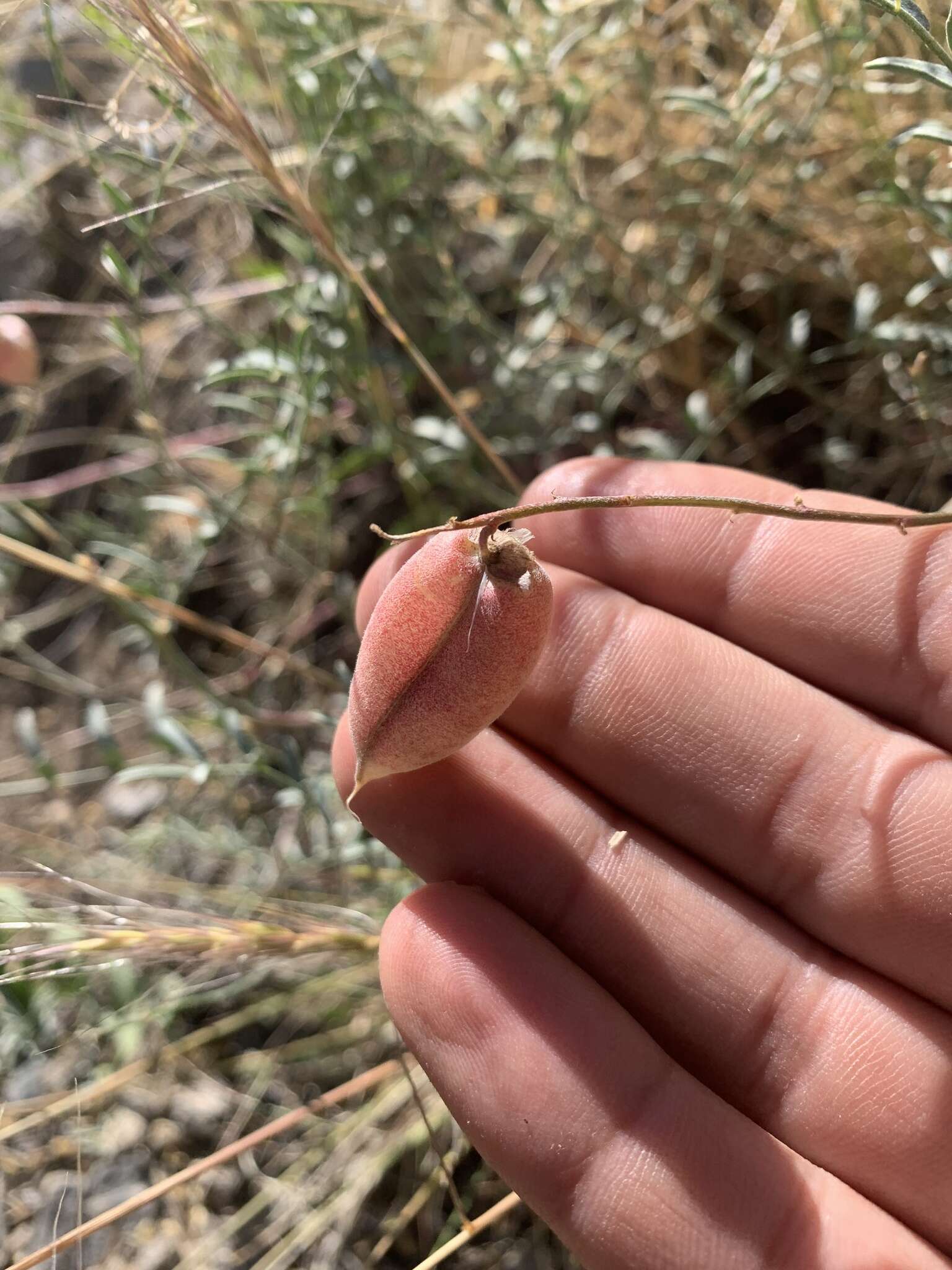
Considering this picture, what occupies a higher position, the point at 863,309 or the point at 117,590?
the point at 863,309

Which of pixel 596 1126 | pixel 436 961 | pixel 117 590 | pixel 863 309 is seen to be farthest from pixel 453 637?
pixel 863 309

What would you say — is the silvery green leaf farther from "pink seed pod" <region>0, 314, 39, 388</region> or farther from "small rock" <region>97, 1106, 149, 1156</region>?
"small rock" <region>97, 1106, 149, 1156</region>

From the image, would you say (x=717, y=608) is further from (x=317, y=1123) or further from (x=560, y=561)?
(x=317, y=1123)

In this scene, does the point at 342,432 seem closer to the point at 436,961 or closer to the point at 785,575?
the point at 785,575

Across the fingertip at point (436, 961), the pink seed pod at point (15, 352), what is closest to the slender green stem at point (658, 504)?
the fingertip at point (436, 961)

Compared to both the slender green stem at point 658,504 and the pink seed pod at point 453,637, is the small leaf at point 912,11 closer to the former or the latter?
the slender green stem at point 658,504

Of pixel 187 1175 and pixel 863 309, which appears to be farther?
pixel 863 309

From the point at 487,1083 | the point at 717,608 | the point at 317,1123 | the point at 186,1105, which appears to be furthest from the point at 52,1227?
the point at 717,608
